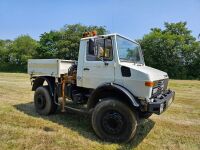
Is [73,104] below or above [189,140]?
above

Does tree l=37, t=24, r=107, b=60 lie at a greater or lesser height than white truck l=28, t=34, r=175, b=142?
greater

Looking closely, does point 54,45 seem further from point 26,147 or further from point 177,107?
point 26,147

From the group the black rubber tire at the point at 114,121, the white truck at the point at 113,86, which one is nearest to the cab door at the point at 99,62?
the white truck at the point at 113,86

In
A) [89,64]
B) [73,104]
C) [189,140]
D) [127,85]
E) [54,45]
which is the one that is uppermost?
[54,45]

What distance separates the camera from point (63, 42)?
129ft

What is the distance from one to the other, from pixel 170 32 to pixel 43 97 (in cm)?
3740

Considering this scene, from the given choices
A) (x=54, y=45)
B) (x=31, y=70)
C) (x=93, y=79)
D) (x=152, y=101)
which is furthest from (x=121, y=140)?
(x=54, y=45)

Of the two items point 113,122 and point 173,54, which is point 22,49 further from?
point 113,122

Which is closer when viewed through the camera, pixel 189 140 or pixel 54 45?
pixel 189 140

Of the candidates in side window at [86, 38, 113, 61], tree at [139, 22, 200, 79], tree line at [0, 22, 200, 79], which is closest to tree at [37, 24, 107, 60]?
tree line at [0, 22, 200, 79]

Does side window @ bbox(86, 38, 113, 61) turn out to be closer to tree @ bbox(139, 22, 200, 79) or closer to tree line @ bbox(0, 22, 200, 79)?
tree line @ bbox(0, 22, 200, 79)

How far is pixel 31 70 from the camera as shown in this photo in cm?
757

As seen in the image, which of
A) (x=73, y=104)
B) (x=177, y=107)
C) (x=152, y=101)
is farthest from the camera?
(x=177, y=107)

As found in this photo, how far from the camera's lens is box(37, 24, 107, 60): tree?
3819cm
